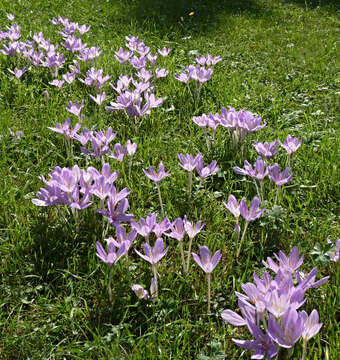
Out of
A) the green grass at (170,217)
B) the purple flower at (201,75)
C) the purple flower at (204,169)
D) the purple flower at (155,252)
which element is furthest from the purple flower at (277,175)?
the purple flower at (201,75)

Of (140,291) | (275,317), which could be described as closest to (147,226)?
(140,291)

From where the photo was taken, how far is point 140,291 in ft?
5.34

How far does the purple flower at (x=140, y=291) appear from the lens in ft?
5.32

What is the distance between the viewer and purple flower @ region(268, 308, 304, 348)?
47.3 inches

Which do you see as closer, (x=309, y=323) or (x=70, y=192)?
(x=309, y=323)

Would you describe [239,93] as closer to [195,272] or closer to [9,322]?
[195,272]

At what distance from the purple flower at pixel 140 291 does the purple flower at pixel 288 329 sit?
1.92 ft

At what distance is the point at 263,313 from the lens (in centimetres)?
132

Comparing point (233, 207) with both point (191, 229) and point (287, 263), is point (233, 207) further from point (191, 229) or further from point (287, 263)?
point (287, 263)

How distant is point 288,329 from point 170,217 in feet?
3.46

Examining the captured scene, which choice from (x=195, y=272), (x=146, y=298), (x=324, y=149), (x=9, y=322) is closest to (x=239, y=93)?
(x=324, y=149)

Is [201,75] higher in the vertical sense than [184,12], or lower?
higher

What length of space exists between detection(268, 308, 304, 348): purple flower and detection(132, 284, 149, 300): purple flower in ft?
1.92

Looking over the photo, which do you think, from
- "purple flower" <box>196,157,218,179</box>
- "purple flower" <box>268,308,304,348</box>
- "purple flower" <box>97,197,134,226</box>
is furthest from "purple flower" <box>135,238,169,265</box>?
"purple flower" <box>196,157,218,179</box>
